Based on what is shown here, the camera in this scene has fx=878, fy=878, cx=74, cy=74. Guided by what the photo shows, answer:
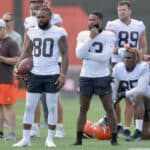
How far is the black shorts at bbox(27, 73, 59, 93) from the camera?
35.4 feet

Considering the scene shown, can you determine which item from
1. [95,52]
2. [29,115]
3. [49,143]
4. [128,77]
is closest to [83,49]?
[95,52]

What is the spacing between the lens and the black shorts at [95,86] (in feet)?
35.7

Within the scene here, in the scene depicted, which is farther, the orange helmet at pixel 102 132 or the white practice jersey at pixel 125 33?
the white practice jersey at pixel 125 33

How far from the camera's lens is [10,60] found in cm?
1162

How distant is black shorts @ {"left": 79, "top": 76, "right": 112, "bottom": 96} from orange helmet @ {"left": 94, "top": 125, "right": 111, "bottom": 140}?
1176mm

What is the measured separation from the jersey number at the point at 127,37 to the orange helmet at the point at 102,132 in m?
1.35

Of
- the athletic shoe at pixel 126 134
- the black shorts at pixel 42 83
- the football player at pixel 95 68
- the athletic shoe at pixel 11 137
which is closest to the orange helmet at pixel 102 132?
the athletic shoe at pixel 126 134

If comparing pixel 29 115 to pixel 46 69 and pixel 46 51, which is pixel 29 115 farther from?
pixel 46 51

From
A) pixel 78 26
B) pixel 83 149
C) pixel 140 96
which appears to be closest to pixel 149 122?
pixel 140 96

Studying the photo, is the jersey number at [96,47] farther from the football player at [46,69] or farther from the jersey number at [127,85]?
the jersey number at [127,85]

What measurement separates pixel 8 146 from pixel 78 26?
361 inches

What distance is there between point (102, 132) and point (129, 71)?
3.00ft

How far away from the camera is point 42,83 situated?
1084 centimetres

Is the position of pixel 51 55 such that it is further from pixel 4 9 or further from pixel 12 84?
pixel 4 9
